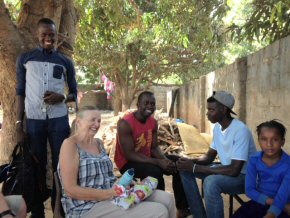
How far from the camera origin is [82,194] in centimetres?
246

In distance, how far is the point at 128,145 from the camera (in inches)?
143

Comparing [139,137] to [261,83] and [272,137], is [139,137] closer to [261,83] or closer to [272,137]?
[272,137]

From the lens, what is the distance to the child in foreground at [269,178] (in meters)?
2.61

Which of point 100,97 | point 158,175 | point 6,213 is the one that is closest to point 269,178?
point 158,175

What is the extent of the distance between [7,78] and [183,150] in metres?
4.84

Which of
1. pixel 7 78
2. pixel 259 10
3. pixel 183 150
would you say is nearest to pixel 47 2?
pixel 7 78

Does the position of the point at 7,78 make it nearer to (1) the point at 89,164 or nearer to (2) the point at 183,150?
(1) the point at 89,164

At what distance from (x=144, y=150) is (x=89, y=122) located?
4.39ft

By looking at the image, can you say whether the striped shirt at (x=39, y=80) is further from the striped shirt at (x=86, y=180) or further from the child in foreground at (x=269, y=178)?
Result: the child in foreground at (x=269, y=178)

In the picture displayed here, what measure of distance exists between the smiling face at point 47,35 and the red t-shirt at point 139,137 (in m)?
1.10

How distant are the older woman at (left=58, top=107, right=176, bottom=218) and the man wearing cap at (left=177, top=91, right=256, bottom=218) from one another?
577 millimetres

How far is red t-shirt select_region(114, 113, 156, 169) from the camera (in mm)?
3748

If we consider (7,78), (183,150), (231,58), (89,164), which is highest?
(231,58)

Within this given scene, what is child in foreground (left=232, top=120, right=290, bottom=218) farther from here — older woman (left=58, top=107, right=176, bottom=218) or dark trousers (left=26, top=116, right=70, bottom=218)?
dark trousers (left=26, top=116, right=70, bottom=218)
